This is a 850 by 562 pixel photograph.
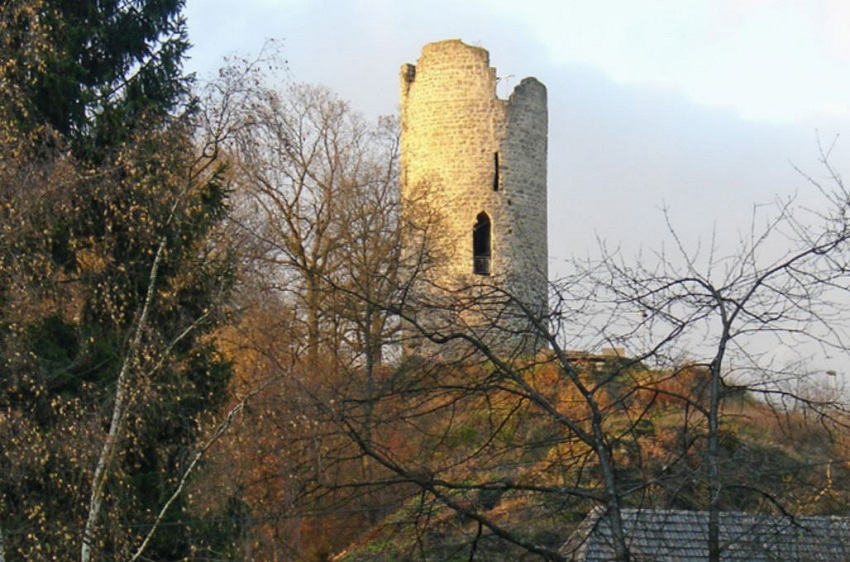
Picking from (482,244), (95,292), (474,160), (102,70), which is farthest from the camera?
(482,244)

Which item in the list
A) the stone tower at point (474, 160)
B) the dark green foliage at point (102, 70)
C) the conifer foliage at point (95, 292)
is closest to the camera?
the conifer foliage at point (95, 292)

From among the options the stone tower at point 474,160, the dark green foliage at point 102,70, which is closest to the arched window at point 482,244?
the stone tower at point 474,160

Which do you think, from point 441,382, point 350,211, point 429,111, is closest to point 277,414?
point 441,382

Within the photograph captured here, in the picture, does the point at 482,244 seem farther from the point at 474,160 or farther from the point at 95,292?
the point at 95,292

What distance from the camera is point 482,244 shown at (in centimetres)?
2995

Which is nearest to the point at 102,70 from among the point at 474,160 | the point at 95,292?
the point at 95,292

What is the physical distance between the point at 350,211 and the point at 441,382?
64.3ft

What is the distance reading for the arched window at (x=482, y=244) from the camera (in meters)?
29.5

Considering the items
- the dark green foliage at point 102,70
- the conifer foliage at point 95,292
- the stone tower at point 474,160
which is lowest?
the conifer foliage at point 95,292

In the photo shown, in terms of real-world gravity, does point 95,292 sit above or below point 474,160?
below

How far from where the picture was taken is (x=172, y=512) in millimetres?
12844

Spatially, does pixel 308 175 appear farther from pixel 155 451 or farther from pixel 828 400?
pixel 828 400

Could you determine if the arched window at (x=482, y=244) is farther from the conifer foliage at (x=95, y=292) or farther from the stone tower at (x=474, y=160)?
the conifer foliage at (x=95, y=292)

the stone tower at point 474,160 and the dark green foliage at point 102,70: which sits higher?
the stone tower at point 474,160
